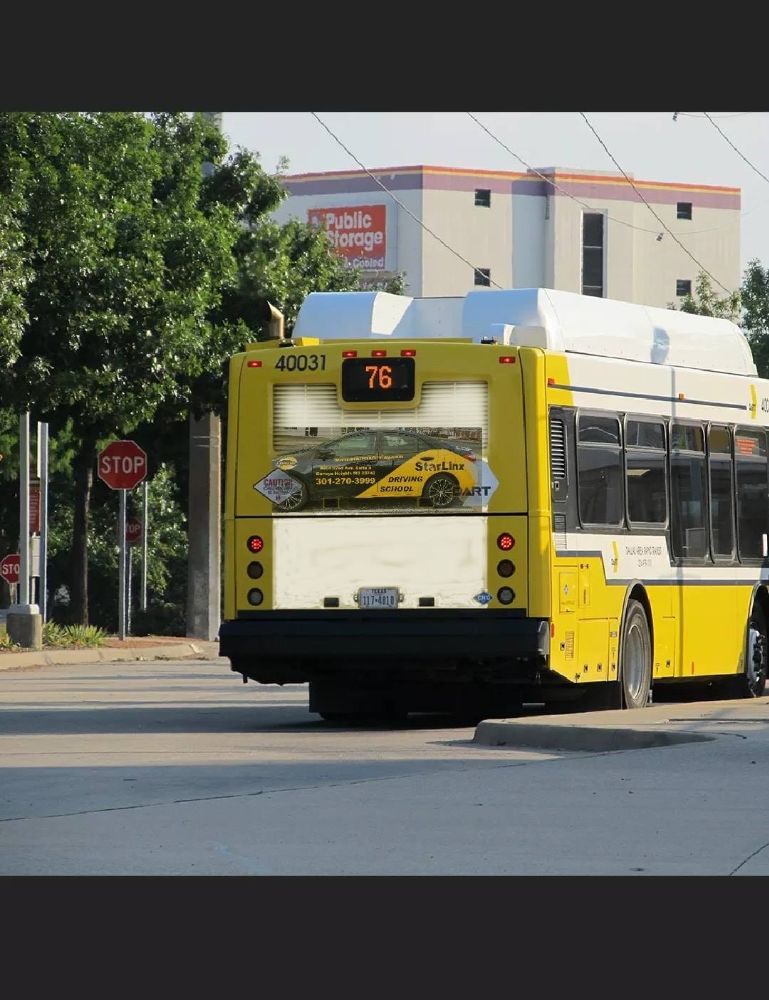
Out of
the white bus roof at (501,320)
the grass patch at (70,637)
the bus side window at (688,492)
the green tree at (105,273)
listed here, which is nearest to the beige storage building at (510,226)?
the green tree at (105,273)

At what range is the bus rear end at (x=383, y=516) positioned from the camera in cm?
1748

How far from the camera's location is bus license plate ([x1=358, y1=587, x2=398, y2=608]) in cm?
1772

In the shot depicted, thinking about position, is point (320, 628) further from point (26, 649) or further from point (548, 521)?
point (26, 649)

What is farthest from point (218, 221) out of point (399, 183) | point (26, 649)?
point (399, 183)

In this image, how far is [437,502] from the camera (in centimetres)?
1762

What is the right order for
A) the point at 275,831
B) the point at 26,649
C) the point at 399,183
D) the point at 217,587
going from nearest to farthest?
the point at 275,831
the point at 26,649
the point at 217,587
the point at 399,183

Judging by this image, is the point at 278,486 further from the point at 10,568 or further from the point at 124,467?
→ the point at 10,568

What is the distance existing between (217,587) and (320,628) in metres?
22.4

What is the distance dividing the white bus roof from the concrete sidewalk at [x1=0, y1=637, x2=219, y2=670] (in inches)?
434

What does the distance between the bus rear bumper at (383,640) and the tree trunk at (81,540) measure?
1997 cm

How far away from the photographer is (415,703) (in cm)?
1967

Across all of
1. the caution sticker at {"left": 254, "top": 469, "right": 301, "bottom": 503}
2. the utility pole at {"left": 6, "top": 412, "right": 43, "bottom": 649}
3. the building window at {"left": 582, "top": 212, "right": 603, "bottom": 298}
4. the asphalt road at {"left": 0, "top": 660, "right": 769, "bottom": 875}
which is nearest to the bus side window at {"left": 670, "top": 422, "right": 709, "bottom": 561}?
the asphalt road at {"left": 0, "top": 660, "right": 769, "bottom": 875}

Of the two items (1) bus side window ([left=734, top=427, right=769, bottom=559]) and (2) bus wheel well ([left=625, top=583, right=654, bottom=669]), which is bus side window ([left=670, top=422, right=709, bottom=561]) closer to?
(2) bus wheel well ([left=625, top=583, right=654, bottom=669])

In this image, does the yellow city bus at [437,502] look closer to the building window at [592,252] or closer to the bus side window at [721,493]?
the bus side window at [721,493]
